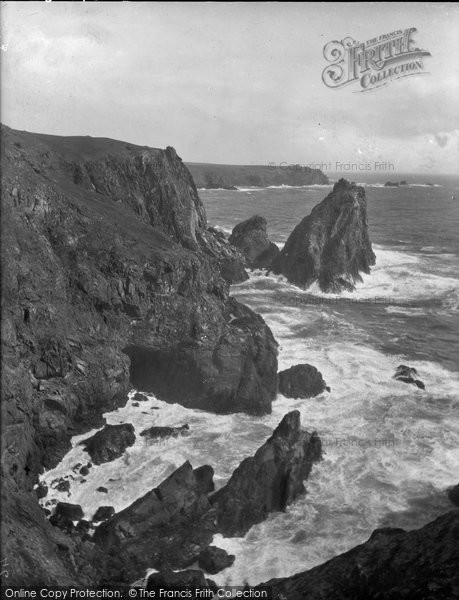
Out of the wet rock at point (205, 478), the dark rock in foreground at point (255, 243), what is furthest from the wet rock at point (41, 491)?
the dark rock in foreground at point (255, 243)

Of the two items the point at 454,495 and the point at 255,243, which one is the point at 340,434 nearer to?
the point at 454,495

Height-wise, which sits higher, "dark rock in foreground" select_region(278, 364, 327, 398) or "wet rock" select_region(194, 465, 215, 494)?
"dark rock in foreground" select_region(278, 364, 327, 398)

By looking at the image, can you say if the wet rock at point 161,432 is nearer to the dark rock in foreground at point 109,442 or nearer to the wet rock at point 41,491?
the dark rock in foreground at point 109,442

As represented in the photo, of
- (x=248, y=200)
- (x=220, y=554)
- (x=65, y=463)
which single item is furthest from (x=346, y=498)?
(x=248, y=200)

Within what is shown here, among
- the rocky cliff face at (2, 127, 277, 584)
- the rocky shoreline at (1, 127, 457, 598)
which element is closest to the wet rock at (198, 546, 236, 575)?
the rocky shoreline at (1, 127, 457, 598)

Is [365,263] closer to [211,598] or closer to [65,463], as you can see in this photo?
[65,463]

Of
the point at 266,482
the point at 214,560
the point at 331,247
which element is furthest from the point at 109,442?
the point at 331,247

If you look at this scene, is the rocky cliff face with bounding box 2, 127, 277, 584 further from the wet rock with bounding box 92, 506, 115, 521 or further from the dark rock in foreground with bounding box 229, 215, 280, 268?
the dark rock in foreground with bounding box 229, 215, 280, 268

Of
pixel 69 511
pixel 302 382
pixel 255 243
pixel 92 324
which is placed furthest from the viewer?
pixel 255 243
